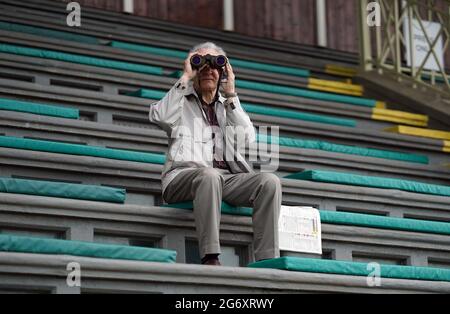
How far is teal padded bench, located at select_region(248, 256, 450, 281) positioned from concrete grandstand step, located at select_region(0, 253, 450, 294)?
0.20 ft

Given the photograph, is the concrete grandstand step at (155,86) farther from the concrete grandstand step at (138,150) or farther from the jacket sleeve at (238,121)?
the jacket sleeve at (238,121)

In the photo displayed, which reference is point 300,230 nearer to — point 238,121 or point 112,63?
point 238,121

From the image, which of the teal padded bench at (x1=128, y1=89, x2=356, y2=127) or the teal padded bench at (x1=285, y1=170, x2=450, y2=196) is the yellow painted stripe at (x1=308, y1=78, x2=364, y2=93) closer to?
the teal padded bench at (x1=128, y1=89, x2=356, y2=127)

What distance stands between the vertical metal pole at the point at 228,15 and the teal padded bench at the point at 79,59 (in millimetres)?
1977

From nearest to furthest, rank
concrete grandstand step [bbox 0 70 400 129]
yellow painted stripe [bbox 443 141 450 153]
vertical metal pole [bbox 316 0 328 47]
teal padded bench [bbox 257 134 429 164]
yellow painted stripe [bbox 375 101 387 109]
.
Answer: concrete grandstand step [bbox 0 70 400 129], teal padded bench [bbox 257 134 429 164], yellow painted stripe [bbox 443 141 450 153], yellow painted stripe [bbox 375 101 387 109], vertical metal pole [bbox 316 0 328 47]

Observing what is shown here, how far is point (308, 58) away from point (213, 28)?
85 cm

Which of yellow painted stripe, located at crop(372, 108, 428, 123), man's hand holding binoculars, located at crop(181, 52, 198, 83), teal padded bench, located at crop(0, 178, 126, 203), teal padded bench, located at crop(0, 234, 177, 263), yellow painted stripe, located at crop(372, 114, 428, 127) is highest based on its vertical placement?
yellow painted stripe, located at crop(372, 108, 428, 123)

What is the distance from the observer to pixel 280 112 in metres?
8.20

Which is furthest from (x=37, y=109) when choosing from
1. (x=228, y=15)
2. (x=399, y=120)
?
(x=228, y=15)

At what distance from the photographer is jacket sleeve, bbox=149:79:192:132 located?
581cm

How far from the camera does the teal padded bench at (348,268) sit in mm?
5379

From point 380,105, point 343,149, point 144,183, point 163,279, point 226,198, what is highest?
point 380,105

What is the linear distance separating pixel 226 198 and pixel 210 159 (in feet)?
0.71

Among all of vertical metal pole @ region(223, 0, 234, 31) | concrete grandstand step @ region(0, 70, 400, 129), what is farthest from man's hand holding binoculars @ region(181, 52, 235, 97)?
vertical metal pole @ region(223, 0, 234, 31)
